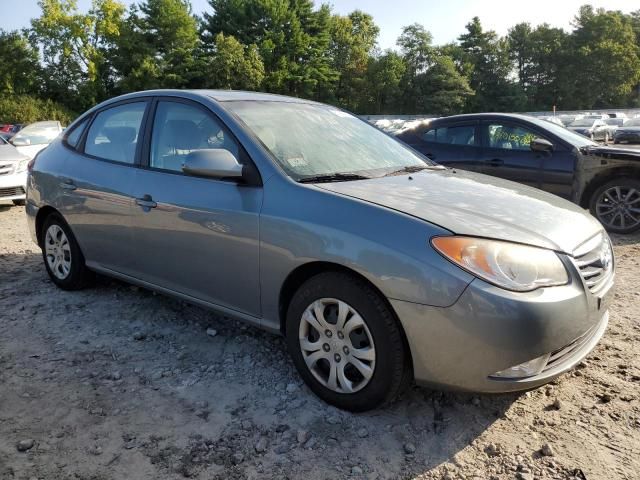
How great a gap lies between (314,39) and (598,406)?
66.0 metres

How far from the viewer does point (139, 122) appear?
3.70 m

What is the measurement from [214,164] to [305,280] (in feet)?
2.59

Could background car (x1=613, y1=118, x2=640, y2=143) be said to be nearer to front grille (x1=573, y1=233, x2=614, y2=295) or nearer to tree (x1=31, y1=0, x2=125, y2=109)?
front grille (x1=573, y1=233, x2=614, y2=295)

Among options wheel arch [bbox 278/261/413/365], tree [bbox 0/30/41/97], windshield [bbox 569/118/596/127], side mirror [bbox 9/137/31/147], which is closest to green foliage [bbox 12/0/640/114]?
tree [bbox 0/30/41/97]

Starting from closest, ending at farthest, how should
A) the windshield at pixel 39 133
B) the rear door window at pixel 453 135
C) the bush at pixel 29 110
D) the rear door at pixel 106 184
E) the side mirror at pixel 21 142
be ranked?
the rear door at pixel 106 184
the rear door window at pixel 453 135
the side mirror at pixel 21 142
the windshield at pixel 39 133
the bush at pixel 29 110

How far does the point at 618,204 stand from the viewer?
638cm

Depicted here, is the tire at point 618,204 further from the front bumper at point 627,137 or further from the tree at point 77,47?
the tree at point 77,47

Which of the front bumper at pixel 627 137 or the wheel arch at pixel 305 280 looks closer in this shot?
the wheel arch at pixel 305 280

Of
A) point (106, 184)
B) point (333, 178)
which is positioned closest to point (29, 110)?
point (106, 184)

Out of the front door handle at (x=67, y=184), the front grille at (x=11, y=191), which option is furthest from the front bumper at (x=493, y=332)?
the front grille at (x=11, y=191)

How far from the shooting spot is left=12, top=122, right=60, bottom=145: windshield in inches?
484

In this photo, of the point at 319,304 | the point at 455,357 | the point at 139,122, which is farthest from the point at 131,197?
the point at 455,357

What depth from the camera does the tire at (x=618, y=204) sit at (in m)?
6.29

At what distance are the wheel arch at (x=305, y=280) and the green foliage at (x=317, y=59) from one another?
47628mm
